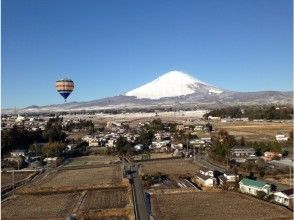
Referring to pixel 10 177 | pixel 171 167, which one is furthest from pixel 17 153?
pixel 171 167

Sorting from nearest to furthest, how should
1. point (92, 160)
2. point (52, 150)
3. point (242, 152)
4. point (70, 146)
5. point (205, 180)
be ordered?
point (205, 180) → point (242, 152) → point (92, 160) → point (52, 150) → point (70, 146)

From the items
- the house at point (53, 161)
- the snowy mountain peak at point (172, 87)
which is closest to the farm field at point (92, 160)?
the house at point (53, 161)

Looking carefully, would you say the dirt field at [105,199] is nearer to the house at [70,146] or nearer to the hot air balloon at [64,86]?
the hot air balloon at [64,86]

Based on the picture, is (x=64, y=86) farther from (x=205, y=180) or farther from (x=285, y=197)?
(x=285, y=197)

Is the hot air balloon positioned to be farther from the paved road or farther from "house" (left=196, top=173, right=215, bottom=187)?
"house" (left=196, top=173, right=215, bottom=187)

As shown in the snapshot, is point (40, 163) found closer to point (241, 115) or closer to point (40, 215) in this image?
point (40, 215)

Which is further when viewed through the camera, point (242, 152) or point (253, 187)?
point (242, 152)
